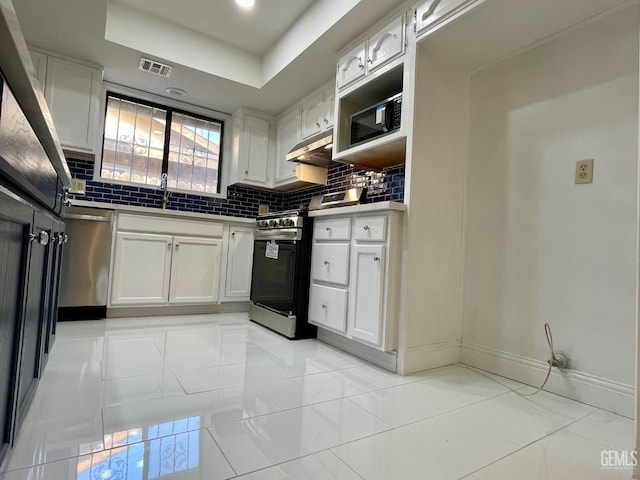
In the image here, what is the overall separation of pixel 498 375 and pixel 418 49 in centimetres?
198

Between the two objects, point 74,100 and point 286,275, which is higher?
point 74,100

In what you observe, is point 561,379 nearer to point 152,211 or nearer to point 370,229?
point 370,229

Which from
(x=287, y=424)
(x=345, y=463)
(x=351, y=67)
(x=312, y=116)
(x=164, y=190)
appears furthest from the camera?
(x=164, y=190)

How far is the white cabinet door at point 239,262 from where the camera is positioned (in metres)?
3.48

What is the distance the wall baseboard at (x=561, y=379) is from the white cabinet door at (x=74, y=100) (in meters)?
3.54

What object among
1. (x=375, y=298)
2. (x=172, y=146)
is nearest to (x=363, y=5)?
(x=375, y=298)

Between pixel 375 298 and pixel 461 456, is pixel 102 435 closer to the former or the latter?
pixel 461 456

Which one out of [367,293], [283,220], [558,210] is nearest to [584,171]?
[558,210]

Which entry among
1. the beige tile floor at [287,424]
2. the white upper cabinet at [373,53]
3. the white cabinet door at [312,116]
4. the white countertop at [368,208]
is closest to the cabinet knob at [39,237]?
the beige tile floor at [287,424]

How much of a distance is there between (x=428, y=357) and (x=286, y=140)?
2726 mm

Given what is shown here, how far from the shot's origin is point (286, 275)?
2742 mm

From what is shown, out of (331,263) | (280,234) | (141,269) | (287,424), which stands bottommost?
(287,424)

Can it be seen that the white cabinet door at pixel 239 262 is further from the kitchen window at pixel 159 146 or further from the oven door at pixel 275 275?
the kitchen window at pixel 159 146

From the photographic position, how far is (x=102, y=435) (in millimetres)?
1139
